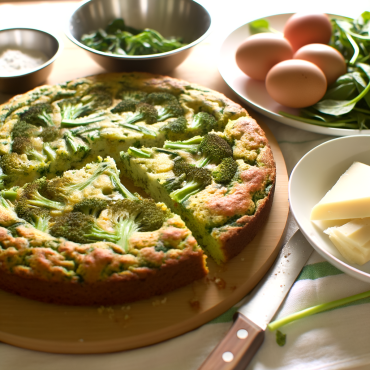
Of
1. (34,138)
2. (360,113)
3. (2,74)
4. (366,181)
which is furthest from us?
(2,74)

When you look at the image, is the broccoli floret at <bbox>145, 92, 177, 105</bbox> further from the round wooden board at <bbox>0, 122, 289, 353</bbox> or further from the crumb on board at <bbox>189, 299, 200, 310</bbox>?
the crumb on board at <bbox>189, 299, 200, 310</bbox>

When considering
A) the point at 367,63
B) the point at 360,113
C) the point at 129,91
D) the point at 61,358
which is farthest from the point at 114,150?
the point at 367,63

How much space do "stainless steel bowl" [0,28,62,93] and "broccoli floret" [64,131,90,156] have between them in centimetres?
117

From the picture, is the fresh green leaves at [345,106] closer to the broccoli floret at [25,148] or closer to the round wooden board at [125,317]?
the round wooden board at [125,317]

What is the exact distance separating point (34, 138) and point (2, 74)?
122 cm

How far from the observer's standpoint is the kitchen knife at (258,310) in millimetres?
2539

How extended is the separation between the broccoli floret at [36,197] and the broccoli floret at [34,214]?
28mm

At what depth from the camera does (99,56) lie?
4660 mm

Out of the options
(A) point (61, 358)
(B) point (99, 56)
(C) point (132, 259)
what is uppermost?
(B) point (99, 56)

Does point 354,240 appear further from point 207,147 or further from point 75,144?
point 75,144

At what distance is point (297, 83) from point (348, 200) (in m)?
1.52

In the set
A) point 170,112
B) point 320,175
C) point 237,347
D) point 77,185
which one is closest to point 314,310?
point 237,347

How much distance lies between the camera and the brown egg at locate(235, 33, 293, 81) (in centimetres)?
441

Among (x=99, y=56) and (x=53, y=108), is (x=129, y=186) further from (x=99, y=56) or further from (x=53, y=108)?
(x=99, y=56)
